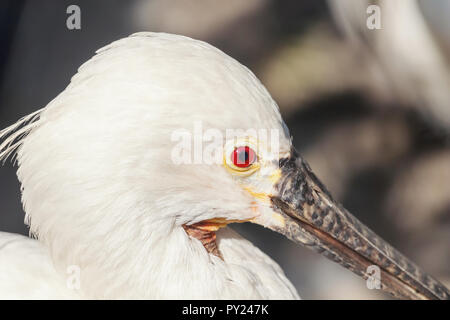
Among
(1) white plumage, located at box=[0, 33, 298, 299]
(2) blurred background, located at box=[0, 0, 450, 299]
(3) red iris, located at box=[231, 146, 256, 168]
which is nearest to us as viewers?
(1) white plumage, located at box=[0, 33, 298, 299]

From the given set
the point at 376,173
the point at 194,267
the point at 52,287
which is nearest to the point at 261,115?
the point at 194,267

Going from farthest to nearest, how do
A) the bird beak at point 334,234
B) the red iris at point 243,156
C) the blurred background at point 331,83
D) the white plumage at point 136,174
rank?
the blurred background at point 331,83 < the bird beak at point 334,234 < the red iris at point 243,156 < the white plumage at point 136,174

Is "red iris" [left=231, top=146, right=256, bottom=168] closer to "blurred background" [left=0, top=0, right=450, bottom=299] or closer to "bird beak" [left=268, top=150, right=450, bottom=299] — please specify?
"bird beak" [left=268, top=150, right=450, bottom=299]

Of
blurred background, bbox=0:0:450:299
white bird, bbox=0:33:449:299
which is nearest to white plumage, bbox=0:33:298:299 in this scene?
white bird, bbox=0:33:449:299

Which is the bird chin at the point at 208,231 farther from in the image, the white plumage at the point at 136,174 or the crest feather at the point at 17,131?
the crest feather at the point at 17,131

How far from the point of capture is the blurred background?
133 inches

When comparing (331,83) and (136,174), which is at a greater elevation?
(331,83)

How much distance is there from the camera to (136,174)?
5.08 feet

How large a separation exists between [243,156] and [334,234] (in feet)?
1.35

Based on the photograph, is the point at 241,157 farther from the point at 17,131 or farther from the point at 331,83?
the point at 331,83

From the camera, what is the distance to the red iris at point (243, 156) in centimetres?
162

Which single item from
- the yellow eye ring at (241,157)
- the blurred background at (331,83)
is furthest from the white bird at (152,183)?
the blurred background at (331,83)

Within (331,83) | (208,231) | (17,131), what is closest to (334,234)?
(208,231)
